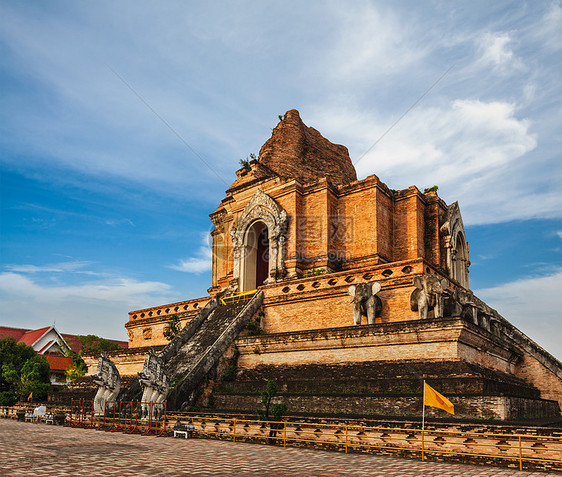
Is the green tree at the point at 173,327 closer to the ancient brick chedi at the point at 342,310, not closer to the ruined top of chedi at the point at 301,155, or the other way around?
the ancient brick chedi at the point at 342,310

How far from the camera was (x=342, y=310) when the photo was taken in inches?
749

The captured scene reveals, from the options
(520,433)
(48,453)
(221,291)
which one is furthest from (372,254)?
(48,453)

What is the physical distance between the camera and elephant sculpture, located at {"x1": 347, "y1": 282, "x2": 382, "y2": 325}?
17.2 m

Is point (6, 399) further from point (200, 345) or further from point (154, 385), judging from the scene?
point (154, 385)

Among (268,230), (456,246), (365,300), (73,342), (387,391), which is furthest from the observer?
(73,342)

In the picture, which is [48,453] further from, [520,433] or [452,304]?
[452,304]

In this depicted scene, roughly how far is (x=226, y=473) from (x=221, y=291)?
1888 centimetres

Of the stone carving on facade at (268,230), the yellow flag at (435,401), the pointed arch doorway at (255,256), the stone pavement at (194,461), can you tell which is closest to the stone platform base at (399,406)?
the yellow flag at (435,401)

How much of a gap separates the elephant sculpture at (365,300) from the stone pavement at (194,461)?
6.54m

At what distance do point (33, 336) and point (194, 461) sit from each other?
144ft

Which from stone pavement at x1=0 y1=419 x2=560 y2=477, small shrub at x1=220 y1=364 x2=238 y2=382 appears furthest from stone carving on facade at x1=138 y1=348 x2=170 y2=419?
stone pavement at x1=0 y1=419 x2=560 y2=477

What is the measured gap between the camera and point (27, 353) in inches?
1380

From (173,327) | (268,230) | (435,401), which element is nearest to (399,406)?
(435,401)

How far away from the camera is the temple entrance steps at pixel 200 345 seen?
1609cm
